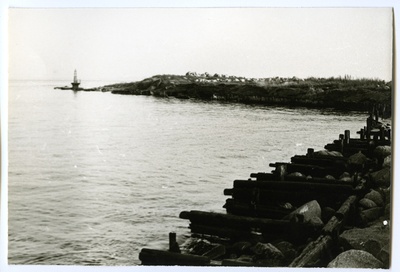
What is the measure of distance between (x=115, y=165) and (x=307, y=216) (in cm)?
78

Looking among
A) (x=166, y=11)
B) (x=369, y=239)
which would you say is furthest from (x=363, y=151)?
(x=166, y=11)

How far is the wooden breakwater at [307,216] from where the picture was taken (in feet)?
9.25

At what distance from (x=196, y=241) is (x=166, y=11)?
91cm

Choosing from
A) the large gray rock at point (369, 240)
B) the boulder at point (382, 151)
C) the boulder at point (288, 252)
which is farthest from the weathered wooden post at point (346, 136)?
the boulder at point (288, 252)

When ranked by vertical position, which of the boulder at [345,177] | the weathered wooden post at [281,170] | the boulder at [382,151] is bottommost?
the boulder at [345,177]

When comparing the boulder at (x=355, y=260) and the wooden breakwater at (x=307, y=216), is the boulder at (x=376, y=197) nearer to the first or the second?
the wooden breakwater at (x=307, y=216)

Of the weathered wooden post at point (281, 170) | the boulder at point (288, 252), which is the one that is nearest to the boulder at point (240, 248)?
the boulder at point (288, 252)

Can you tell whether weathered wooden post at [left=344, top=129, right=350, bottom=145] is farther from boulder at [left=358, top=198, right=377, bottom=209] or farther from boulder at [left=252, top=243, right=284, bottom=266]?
boulder at [left=252, top=243, right=284, bottom=266]

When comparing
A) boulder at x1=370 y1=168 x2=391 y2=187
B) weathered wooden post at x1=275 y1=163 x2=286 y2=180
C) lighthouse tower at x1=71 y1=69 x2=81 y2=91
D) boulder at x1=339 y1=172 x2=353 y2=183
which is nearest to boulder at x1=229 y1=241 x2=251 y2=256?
weathered wooden post at x1=275 y1=163 x2=286 y2=180

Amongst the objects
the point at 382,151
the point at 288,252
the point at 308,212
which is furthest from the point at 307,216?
the point at 382,151

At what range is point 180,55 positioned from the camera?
9.55 ft

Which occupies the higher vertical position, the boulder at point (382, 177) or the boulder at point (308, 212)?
the boulder at point (382, 177)

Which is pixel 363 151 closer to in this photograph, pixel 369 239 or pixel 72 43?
pixel 369 239

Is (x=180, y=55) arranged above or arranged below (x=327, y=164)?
above
